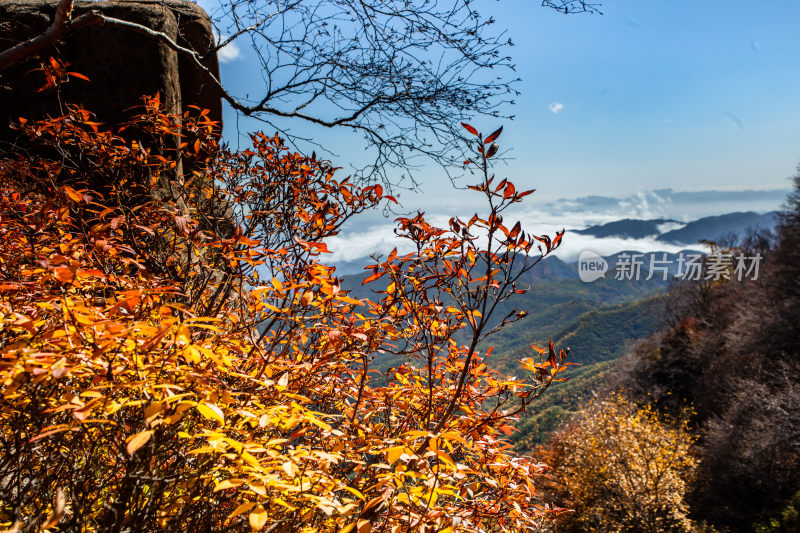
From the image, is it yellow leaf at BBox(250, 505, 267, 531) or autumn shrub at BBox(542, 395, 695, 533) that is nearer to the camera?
yellow leaf at BBox(250, 505, 267, 531)

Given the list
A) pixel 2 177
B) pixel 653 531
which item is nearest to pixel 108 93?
pixel 2 177

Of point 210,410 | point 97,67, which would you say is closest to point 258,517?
point 210,410

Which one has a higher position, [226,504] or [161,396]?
[161,396]

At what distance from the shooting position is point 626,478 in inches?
611

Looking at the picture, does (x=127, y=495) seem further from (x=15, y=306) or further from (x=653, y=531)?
(x=653, y=531)

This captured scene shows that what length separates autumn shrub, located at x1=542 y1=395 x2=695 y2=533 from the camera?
574 inches

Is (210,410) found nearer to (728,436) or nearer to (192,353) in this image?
(192,353)

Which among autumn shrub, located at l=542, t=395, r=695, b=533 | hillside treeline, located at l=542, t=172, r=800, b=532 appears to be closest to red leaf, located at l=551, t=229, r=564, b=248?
autumn shrub, located at l=542, t=395, r=695, b=533

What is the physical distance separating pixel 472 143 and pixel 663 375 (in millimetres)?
33961

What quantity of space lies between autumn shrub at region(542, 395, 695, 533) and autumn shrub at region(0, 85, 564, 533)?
1591cm

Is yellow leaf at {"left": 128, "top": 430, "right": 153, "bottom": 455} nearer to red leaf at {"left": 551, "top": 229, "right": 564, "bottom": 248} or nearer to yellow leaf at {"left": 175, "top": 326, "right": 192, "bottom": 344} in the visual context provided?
yellow leaf at {"left": 175, "top": 326, "right": 192, "bottom": 344}

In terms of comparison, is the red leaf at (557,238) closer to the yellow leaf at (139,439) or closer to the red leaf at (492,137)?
the red leaf at (492,137)

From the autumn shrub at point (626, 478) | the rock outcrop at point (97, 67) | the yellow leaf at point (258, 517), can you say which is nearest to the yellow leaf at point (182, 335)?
the yellow leaf at point (258, 517)

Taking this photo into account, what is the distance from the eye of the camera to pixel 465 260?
2.30 meters
